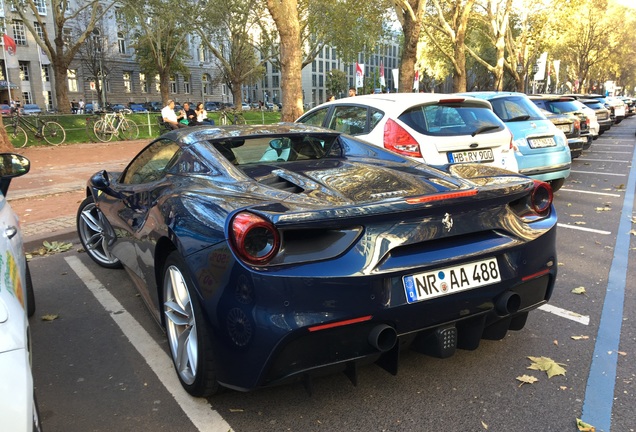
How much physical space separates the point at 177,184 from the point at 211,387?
3.89 feet

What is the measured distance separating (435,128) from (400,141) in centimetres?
47

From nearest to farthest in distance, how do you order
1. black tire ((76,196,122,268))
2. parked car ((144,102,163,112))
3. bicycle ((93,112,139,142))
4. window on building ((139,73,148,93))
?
black tire ((76,196,122,268)) < bicycle ((93,112,139,142)) < parked car ((144,102,163,112)) < window on building ((139,73,148,93))

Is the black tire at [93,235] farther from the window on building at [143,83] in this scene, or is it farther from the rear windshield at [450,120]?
the window on building at [143,83]

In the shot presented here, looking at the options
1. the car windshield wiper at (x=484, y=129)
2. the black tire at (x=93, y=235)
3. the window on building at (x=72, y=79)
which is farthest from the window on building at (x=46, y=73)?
the car windshield wiper at (x=484, y=129)

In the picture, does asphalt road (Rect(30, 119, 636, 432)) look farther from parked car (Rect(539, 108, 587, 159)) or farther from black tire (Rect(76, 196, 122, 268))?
parked car (Rect(539, 108, 587, 159))

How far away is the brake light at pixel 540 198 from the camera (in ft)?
9.45

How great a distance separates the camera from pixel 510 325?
9.99 feet

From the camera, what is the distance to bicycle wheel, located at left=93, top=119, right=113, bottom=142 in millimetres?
18973

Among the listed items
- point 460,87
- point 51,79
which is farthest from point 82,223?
point 51,79

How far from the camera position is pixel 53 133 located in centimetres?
1777

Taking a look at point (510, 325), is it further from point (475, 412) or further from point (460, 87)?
point (460, 87)

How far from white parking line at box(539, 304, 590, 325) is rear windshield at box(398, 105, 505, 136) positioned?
2522 millimetres

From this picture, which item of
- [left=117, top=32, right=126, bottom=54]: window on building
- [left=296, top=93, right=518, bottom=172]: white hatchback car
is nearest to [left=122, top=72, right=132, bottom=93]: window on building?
[left=117, top=32, right=126, bottom=54]: window on building

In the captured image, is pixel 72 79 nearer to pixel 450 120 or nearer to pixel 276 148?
pixel 450 120
